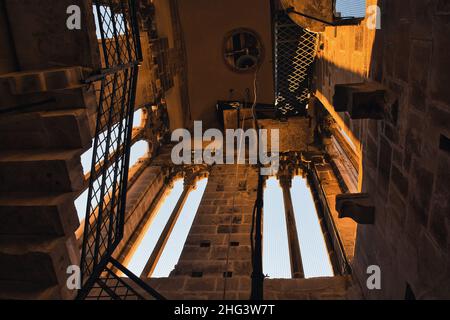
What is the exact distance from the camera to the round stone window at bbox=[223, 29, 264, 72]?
12.7 metres

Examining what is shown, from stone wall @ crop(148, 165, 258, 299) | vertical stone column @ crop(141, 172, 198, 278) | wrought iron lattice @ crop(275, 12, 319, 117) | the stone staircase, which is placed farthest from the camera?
wrought iron lattice @ crop(275, 12, 319, 117)

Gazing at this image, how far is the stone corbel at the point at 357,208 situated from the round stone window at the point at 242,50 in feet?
31.0

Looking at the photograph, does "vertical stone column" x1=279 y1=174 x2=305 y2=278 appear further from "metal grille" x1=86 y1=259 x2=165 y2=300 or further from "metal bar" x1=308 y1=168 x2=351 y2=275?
"metal grille" x1=86 y1=259 x2=165 y2=300

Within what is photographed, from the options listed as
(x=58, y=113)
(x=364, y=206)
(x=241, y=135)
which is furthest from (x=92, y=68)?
(x=241, y=135)

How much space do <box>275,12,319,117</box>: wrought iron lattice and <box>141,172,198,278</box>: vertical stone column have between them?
11.0 feet

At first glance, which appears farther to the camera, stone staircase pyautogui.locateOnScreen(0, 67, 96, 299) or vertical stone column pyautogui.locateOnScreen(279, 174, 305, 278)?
vertical stone column pyautogui.locateOnScreen(279, 174, 305, 278)

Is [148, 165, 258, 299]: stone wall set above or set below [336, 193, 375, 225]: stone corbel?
below

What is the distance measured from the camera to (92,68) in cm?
380

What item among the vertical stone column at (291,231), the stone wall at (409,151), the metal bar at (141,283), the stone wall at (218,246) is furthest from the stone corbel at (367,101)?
the vertical stone column at (291,231)

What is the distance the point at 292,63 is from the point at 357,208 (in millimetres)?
5324

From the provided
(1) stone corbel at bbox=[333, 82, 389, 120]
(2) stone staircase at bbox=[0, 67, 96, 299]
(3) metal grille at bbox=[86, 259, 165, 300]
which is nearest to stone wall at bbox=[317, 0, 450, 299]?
(1) stone corbel at bbox=[333, 82, 389, 120]

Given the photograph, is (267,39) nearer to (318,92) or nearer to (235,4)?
(235,4)

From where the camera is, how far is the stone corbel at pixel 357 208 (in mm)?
4082
